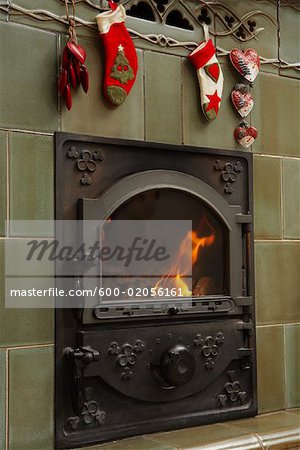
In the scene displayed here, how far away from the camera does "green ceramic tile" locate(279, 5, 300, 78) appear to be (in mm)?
2406

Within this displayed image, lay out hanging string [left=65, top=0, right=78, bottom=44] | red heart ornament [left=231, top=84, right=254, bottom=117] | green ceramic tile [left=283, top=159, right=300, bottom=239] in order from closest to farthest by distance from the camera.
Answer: hanging string [left=65, top=0, right=78, bottom=44] < red heart ornament [left=231, top=84, right=254, bottom=117] < green ceramic tile [left=283, top=159, right=300, bottom=239]

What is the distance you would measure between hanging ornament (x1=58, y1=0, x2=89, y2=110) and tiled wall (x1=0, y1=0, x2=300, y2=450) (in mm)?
38

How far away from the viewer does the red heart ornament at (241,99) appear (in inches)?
88.6

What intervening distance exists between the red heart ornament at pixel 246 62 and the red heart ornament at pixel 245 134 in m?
0.17

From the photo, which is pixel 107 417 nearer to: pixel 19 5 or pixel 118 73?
pixel 118 73

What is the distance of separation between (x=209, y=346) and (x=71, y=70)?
3.20ft

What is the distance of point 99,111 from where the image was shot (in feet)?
6.53

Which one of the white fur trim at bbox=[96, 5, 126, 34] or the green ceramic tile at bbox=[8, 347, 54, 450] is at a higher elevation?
the white fur trim at bbox=[96, 5, 126, 34]

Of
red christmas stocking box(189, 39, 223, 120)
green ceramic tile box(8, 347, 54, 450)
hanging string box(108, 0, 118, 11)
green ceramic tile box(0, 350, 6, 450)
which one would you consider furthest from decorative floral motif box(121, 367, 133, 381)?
hanging string box(108, 0, 118, 11)

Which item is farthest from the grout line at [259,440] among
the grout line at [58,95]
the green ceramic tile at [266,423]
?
the grout line at [58,95]

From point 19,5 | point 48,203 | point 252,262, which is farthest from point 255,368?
point 19,5

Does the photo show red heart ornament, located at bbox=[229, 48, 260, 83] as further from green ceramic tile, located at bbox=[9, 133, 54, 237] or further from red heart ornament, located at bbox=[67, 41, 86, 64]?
green ceramic tile, located at bbox=[9, 133, 54, 237]

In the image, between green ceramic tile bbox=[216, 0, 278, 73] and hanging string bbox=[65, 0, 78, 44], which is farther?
green ceramic tile bbox=[216, 0, 278, 73]

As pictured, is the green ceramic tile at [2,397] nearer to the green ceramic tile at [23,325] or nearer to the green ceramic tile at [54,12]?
the green ceramic tile at [23,325]
